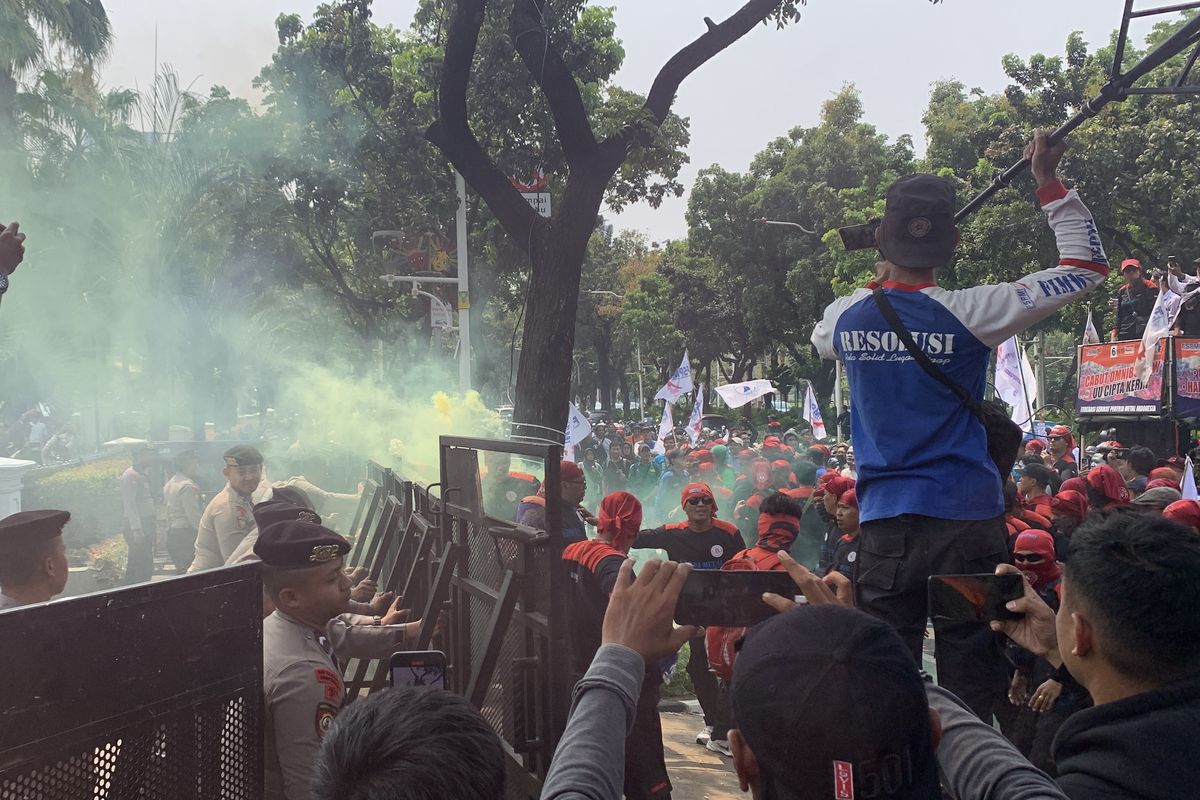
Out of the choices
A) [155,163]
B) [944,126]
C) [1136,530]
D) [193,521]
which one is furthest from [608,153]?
[944,126]

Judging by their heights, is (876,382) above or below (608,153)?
below

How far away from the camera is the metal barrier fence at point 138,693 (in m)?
1.90

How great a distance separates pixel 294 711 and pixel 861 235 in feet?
7.43

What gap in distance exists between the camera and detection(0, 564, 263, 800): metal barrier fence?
6.24ft

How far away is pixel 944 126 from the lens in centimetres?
3097

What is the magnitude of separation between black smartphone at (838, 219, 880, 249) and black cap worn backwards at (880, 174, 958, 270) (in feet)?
0.43

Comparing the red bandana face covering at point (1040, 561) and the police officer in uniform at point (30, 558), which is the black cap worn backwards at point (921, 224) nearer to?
the red bandana face covering at point (1040, 561)

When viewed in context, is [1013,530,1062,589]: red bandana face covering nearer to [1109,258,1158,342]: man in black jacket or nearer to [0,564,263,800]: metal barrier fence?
[0,564,263,800]: metal barrier fence

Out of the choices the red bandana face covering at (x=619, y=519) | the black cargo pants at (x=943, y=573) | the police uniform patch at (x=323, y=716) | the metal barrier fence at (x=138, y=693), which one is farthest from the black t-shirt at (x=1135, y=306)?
the metal barrier fence at (x=138, y=693)

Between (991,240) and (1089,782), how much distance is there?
77.3 ft

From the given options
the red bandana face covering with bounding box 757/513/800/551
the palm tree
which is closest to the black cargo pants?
the red bandana face covering with bounding box 757/513/800/551

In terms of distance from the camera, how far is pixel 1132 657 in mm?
1990

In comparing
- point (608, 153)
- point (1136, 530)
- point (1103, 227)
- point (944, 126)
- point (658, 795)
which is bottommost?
point (658, 795)

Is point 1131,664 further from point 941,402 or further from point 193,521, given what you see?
point 193,521
